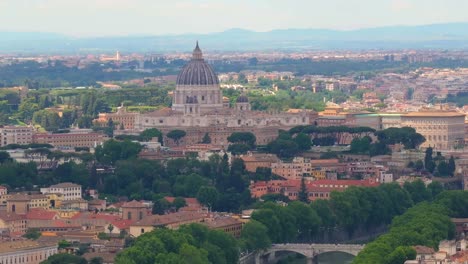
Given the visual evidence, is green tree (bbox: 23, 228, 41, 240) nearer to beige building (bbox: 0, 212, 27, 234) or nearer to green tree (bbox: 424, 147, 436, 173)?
beige building (bbox: 0, 212, 27, 234)

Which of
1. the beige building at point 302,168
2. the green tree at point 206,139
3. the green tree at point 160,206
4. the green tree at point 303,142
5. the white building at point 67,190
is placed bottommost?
the green tree at point 206,139

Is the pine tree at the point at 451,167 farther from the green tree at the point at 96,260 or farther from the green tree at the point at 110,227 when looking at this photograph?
the green tree at the point at 96,260

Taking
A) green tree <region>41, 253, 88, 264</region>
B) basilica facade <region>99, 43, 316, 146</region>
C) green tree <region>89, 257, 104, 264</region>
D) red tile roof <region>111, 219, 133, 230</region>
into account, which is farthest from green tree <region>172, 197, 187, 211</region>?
basilica facade <region>99, 43, 316, 146</region>

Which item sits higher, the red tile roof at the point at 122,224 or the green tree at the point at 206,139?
the red tile roof at the point at 122,224

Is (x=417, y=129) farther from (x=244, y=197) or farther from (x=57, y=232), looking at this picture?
(x=57, y=232)

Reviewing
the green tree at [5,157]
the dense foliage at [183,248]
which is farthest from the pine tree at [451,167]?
the dense foliage at [183,248]

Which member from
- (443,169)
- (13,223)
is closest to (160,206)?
(13,223)

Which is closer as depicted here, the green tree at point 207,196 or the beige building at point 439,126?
the green tree at point 207,196
